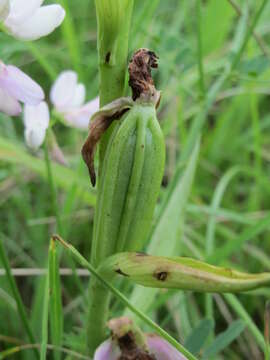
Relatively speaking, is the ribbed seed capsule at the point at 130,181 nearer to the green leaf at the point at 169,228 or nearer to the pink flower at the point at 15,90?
the pink flower at the point at 15,90

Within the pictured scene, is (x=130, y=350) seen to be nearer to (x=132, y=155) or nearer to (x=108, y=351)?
(x=108, y=351)

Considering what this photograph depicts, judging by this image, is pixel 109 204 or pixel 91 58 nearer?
pixel 109 204

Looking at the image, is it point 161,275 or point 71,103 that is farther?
point 71,103

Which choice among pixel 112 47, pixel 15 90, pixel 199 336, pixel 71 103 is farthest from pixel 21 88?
pixel 199 336

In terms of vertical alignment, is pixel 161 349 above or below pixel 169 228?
below

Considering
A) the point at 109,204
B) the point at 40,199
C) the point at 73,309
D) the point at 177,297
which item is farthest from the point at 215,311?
the point at 109,204

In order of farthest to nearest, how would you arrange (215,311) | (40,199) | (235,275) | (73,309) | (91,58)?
(91,58), (40,199), (215,311), (73,309), (235,275)

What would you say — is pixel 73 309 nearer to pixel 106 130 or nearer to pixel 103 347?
pixel 103 347

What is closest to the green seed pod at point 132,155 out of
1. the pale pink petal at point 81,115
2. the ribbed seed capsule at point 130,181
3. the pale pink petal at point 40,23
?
the ribbed seed capsule at point 130,181
